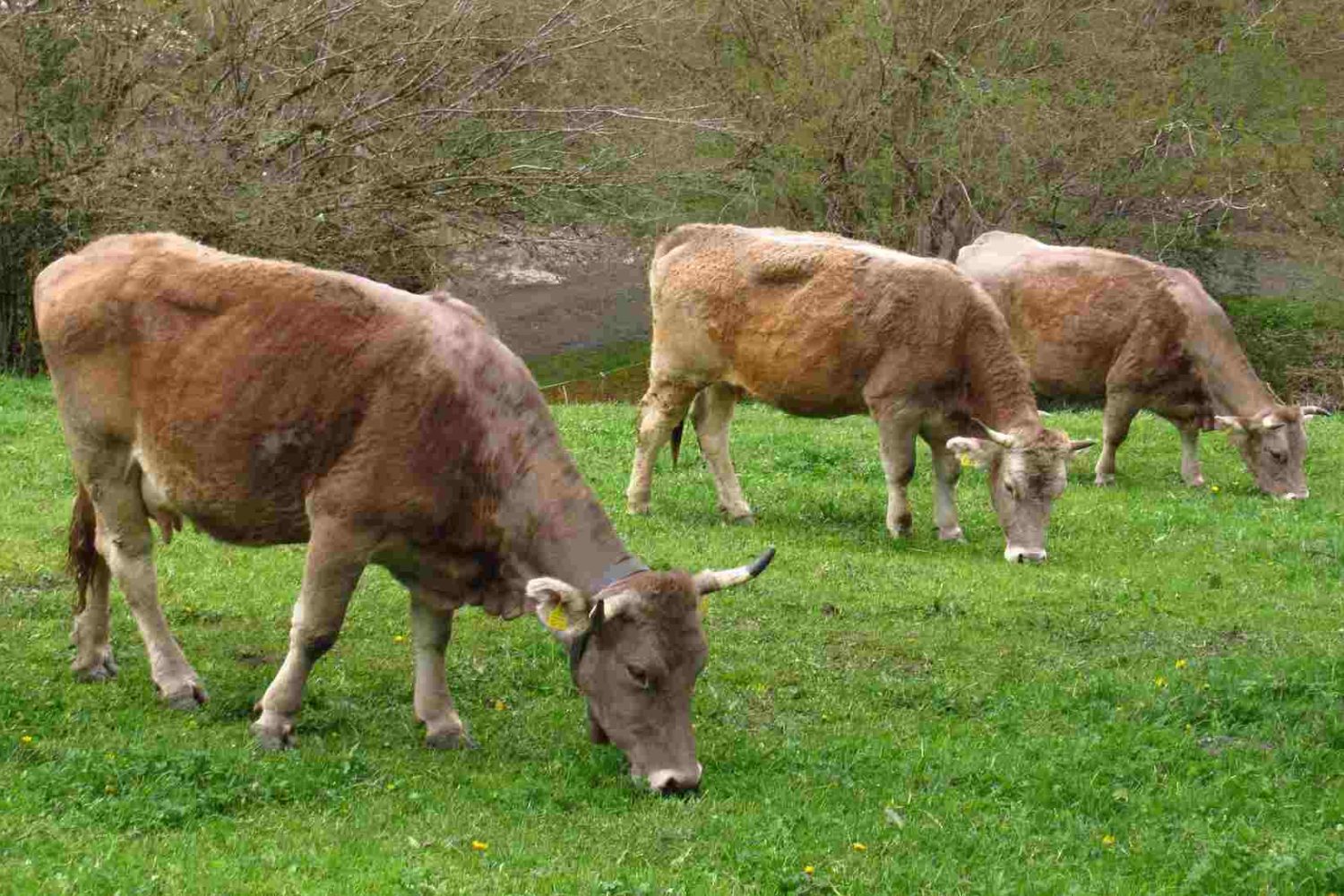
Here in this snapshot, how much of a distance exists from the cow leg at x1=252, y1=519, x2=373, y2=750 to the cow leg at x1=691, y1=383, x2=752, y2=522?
22.0ft

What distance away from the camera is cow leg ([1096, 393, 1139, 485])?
680 inches

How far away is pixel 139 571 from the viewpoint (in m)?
8.48

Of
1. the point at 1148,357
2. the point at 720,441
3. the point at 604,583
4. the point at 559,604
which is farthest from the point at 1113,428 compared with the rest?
the point at 559,604

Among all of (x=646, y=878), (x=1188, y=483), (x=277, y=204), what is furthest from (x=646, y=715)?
(x=277, y=204)

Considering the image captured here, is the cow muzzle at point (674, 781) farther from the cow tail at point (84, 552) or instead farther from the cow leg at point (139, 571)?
the cow tail at point (84, 552)

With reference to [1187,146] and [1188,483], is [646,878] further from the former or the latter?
[1187,146]

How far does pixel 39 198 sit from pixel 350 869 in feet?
55.4

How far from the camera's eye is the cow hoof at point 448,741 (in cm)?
805

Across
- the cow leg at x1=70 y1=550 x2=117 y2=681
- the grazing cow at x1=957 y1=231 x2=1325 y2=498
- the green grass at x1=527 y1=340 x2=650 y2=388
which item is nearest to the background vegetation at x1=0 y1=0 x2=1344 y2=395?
the green grass at x1=527 y1=340 x2=650 y2=388

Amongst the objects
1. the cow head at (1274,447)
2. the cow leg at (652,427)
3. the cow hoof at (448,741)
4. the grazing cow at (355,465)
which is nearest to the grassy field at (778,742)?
the cow hoof at (448,741)

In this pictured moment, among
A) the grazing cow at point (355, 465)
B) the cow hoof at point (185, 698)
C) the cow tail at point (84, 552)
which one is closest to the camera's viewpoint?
the grazing cow at point (355, 465)

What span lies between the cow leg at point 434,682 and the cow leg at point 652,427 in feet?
20.0

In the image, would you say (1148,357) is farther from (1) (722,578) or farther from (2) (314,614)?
(2) (314,614)

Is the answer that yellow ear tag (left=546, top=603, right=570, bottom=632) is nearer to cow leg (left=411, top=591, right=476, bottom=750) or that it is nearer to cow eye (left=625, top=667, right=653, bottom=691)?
cow eye (left=625, top=667, right=653, bottom=691)
